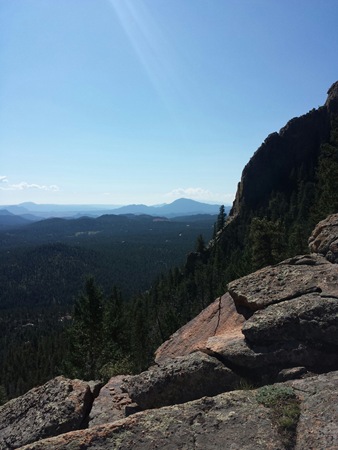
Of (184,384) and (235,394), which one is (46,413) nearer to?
(184,384)

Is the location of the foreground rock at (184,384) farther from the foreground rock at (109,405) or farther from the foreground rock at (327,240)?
the foreground rock at (327,240)

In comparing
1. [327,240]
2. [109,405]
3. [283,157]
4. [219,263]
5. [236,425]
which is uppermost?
[283,157]

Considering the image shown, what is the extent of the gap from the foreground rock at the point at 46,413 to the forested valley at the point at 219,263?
14.2 metres

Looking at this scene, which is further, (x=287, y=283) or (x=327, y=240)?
(x=327, y=240)

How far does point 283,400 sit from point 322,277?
23.0 ft

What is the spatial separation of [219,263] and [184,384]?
323ft

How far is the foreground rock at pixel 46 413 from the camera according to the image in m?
11.5

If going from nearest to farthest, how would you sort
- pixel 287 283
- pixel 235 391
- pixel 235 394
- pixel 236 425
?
pixel 236 425 → pixel 235 394 → pixel 235 391 → pixel 287 283

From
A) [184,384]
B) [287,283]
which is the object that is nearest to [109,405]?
[184,384]

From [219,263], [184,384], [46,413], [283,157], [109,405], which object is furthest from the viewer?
[283,157]

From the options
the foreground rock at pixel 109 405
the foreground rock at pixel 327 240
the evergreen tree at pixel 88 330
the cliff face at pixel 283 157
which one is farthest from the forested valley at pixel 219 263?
the foreground rock at pixel 327 240

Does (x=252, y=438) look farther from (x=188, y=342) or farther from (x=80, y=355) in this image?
(x=80, y=355)

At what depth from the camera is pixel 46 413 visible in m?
12.1

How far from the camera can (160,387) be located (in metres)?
12.0
